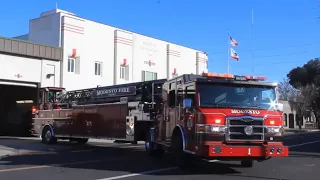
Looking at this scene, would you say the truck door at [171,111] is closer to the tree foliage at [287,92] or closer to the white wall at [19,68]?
the white wall at [19,68]

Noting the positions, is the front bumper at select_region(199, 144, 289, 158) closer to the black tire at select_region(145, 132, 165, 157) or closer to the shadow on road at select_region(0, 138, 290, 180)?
the shadow on road at select_region(0, 138, 290, 180)

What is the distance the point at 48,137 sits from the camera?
2295 cm

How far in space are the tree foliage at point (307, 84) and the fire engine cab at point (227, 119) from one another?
172ft

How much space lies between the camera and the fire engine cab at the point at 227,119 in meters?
10.7

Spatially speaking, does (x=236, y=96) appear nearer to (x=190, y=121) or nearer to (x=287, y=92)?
(x=190, y=121)

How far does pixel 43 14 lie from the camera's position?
109 ft

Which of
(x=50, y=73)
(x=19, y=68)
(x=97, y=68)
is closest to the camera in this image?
(x=19, y=68)

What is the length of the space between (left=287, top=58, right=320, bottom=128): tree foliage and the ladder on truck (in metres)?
46.7

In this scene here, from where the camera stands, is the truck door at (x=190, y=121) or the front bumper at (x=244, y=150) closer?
the front bumper at (x=244, y=150)

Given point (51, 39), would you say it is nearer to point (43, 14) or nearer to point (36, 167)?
point (43, 14)

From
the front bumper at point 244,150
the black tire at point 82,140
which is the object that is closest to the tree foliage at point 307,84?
the black tire at point 82,140

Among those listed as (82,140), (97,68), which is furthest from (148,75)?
(82,140)

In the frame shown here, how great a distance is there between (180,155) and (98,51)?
909 inches

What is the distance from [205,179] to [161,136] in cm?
413
